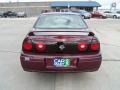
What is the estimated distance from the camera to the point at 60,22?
6.82 meters

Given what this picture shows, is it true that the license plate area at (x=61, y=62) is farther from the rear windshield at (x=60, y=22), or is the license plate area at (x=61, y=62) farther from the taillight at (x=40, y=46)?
the rear windshield at (x=60, y=22)

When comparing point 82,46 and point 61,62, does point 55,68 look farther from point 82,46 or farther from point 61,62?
point 82,46

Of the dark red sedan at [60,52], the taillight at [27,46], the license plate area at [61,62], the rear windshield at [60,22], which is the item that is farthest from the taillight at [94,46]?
the taillight at [27,46]

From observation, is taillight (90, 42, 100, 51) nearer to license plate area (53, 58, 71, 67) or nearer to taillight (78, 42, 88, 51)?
taillight (78, 42, 88, 51)

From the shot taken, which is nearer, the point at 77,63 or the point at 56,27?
the point at 77,63

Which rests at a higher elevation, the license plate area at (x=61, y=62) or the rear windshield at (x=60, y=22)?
the rear windshield at (x=60, y=22)

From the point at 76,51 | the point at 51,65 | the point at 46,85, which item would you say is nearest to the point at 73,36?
the point at 76,51

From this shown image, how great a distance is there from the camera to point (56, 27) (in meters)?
6.43

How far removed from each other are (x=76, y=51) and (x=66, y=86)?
2.40ft

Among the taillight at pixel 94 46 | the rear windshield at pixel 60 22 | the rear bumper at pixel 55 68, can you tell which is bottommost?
the rear bumper at pixel 55 68

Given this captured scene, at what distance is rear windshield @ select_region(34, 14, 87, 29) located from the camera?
6.53m

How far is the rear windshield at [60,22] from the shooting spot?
257 inches

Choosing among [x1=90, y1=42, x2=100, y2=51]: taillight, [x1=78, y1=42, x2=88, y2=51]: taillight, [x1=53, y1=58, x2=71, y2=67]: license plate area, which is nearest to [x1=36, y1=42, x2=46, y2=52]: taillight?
[x1=53, y1=58, x2=71, y2=67]: license plate area

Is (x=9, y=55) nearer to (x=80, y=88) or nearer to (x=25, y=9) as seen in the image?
(x=80, y=88)
